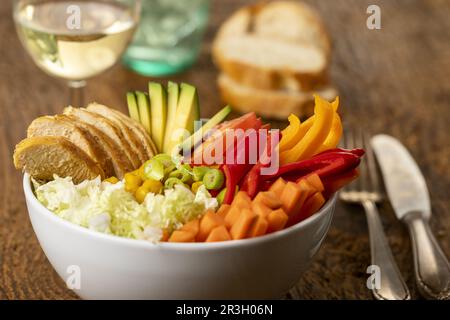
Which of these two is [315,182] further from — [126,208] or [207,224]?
[126,208]

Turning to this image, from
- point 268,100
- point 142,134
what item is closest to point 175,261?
point 142,134

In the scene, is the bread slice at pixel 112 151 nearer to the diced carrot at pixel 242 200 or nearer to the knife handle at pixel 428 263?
the diced carrot at pixel 242 200

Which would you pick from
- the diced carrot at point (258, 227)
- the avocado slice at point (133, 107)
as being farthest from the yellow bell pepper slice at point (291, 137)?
the avocado slice at point (133, 107)

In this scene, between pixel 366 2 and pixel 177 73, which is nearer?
pixel 177 73

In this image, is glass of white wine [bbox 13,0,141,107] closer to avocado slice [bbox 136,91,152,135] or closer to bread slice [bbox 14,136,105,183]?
avocado slice [bbox 136,91,152,135]

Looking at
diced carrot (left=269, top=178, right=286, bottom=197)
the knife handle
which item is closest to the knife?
the knife handle
